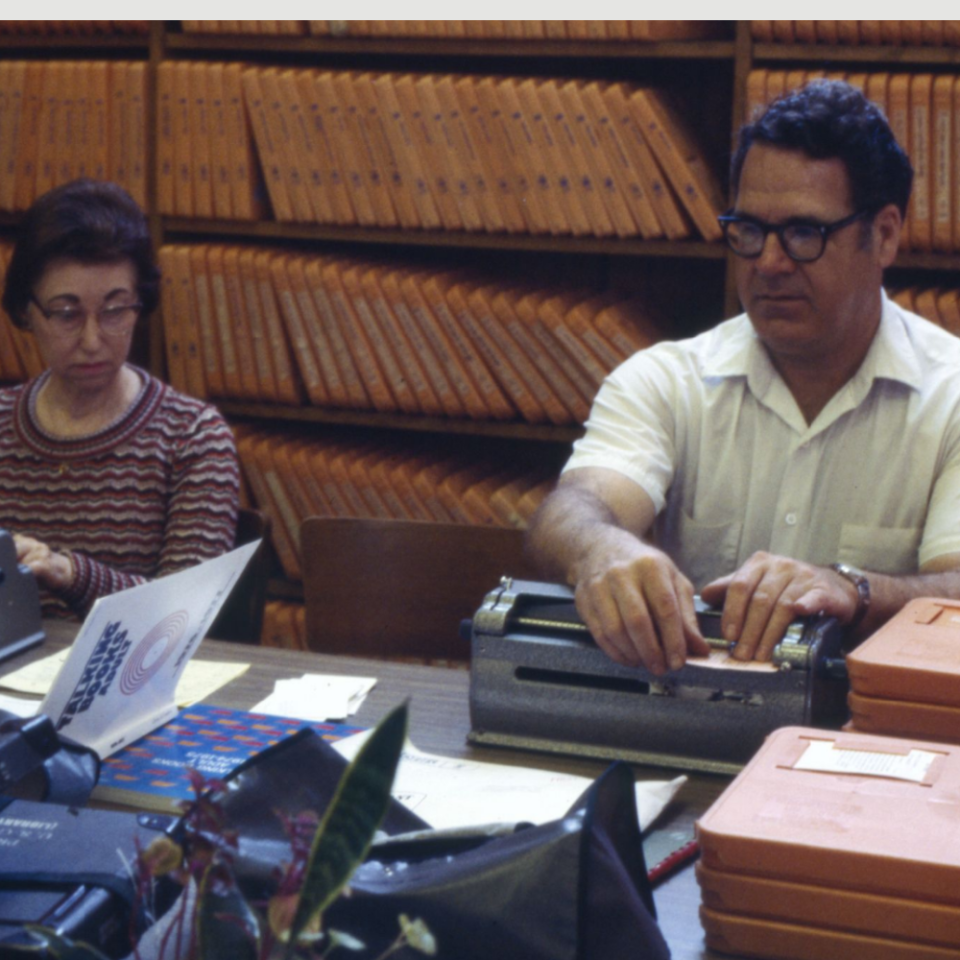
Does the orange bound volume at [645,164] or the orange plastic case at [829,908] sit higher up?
the orange bound volume at [645,164]

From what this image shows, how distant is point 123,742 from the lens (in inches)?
50.1

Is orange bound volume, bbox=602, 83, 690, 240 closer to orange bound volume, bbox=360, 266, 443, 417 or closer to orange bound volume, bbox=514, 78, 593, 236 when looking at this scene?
orange bound volume, bbox=514, 78, 593, 236

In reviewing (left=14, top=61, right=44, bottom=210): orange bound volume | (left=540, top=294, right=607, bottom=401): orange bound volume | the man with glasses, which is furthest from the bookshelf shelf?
the man with glasses

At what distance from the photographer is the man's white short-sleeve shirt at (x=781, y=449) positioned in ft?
6.30

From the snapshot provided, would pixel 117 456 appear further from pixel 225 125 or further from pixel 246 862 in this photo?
pixel 246 862

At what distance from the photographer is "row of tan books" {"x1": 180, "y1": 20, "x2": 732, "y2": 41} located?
8.21 ft

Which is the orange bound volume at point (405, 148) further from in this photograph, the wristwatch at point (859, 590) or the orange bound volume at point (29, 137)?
the wristwatch at point (859, 590)

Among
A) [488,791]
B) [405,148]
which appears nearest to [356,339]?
[405,148]

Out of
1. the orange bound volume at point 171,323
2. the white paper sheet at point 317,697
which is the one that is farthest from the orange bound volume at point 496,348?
the white paper sheet at point 317,697

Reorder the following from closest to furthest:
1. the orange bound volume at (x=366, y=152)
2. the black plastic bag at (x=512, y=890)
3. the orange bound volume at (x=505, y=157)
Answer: the black plastic bag at (x=512, y=890) < the orange bound volume at (x=505, y=157) < the orange bound volume at (x=366, y=152)

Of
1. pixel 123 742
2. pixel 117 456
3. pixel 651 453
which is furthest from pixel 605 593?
pixel 117 456

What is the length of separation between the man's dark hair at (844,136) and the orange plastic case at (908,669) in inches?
34.5

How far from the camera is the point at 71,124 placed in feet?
9.65

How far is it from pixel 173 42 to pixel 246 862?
Answer: 8.07 ft
